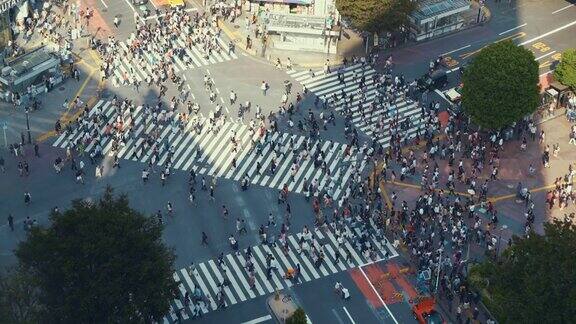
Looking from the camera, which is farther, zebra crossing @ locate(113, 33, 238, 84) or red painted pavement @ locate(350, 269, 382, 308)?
zebra crossing @ locate(113, 33, 238, 84)

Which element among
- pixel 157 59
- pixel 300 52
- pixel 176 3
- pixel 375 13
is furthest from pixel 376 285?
pixel 176 3

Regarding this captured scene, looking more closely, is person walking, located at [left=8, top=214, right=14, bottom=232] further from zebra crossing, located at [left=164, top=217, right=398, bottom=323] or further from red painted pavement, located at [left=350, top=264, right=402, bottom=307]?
red painted pavement, located at [left=350, top=264, right=402, bottom=307]

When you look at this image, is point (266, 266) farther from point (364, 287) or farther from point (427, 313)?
point (427, 313)

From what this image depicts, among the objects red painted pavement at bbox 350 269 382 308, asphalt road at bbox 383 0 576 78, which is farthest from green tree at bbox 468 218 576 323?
asphalt road at bbox 383 0 576 78

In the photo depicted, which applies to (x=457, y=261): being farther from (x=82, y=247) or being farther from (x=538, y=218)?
(x=82, y=247)

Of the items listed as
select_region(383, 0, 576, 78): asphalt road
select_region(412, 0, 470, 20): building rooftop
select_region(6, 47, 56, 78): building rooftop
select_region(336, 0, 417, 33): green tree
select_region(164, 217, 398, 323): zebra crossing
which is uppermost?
select_region(336, 0, 417, 33): green tree

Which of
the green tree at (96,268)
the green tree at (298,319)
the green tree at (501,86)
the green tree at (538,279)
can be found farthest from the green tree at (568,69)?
the green tree at (96,268)

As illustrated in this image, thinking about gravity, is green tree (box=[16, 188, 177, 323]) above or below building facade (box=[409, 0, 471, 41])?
above

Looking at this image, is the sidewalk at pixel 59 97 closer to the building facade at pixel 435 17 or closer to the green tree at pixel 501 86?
the building facade at pixel 435 17
